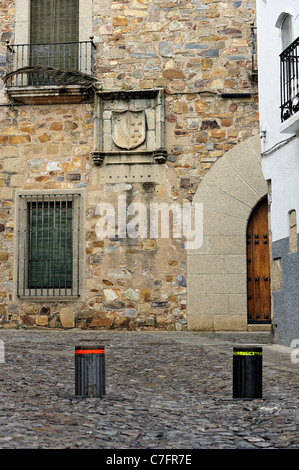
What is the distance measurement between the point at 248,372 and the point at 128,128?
8439 mm

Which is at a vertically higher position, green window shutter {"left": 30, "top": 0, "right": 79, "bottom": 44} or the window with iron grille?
green window shutter {"left": 30, "top": 0, "right": 79, "bottom": 44}

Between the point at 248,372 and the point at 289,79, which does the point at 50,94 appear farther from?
the point at 248,372

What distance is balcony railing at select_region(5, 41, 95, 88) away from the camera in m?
13.1

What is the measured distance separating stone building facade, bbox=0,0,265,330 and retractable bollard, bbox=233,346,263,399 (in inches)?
288

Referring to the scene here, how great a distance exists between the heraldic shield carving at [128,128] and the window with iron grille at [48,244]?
4.15 feet

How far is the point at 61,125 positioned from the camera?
13.2m

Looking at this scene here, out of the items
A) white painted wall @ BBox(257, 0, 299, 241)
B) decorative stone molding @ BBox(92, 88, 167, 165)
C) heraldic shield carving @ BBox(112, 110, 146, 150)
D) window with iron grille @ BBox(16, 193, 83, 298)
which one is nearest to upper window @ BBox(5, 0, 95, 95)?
decorative stone molding @ BBox(92, 88, 167, 165)

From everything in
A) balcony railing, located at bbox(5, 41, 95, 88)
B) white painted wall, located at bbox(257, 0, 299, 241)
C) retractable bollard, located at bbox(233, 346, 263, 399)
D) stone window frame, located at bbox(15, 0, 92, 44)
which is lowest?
retractable bollard, located at bbox(233, 346, 263, 399)

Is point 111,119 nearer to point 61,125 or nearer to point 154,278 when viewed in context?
point 61,125

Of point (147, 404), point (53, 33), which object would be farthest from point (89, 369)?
point (53, 33)

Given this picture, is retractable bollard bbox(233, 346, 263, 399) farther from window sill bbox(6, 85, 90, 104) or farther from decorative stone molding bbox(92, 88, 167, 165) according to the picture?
Result: window sill bbox(6, 85, 90, 104)

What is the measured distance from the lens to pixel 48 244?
42.9 ft

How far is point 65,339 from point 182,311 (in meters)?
2.87
